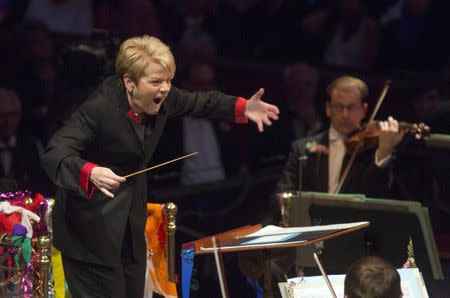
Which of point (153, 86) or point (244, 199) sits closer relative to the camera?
point (153, 86)

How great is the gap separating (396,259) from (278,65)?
10.7ft

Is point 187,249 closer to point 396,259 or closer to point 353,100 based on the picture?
point 396,259

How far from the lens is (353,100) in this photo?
690cm

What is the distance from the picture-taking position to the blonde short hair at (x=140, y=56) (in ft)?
17.9

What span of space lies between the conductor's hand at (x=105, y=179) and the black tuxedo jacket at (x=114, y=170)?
242 mm

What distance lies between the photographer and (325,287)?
5.68 meters

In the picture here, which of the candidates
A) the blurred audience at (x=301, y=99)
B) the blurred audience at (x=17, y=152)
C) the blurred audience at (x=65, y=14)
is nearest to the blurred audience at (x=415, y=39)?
the blurred audience at (x=301, y=99)

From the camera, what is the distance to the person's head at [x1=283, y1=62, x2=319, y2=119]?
28.3 ft

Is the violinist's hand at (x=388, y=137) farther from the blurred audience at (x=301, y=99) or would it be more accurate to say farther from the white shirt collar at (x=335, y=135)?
the blurred audience at (x=301, y=99)

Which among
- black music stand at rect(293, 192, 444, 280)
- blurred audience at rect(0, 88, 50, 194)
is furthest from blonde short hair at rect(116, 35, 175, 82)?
blurred audience at rect(0, 88, 50, 194)

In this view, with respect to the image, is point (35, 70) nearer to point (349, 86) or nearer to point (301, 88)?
point (301, 88)

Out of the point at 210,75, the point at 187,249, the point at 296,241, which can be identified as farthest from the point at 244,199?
the point at 296,241

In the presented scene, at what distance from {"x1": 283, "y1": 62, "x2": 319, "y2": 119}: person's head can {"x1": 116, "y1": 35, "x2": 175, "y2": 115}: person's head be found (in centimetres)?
320

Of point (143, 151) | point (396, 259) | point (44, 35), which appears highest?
point (44, 35)
